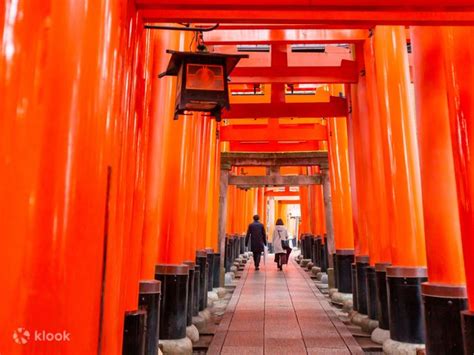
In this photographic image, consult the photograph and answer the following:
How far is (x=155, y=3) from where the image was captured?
7.58ft

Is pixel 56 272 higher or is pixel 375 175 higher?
pixel 375 175

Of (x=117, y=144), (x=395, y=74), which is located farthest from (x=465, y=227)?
(x=395, y=74)

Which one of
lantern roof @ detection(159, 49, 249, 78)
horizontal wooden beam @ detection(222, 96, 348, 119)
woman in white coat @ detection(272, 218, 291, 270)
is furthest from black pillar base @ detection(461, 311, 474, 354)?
woman in white coat @ detection(272, 218, 291, 270)

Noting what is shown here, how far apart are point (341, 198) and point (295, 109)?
2293mm

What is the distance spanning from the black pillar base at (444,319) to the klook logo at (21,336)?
2736 mm

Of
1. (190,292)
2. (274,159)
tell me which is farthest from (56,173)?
(274,159)

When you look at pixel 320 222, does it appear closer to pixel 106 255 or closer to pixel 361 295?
pixel 361 295

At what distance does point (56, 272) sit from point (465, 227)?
214 centimetres

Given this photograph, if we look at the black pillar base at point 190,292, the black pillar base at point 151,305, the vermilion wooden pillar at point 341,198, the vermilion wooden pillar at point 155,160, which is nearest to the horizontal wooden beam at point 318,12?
the vermilion wooden pillar at point 155,160

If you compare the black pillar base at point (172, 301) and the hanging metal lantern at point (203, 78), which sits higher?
the hanging metal lantern at point (203, 78)

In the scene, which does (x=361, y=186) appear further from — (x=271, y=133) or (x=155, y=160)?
(x=271, y=133)

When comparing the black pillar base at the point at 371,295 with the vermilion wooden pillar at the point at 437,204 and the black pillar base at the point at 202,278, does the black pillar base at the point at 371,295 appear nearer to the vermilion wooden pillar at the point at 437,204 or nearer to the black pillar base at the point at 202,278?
the vermilion wooden pillar at the point at 437,204

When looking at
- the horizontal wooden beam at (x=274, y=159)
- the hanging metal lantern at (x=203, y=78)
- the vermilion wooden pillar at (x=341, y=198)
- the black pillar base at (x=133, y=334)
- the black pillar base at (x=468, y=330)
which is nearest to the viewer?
the black pillar base at (x=468, y=330)

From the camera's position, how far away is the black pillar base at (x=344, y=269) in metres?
8.24
